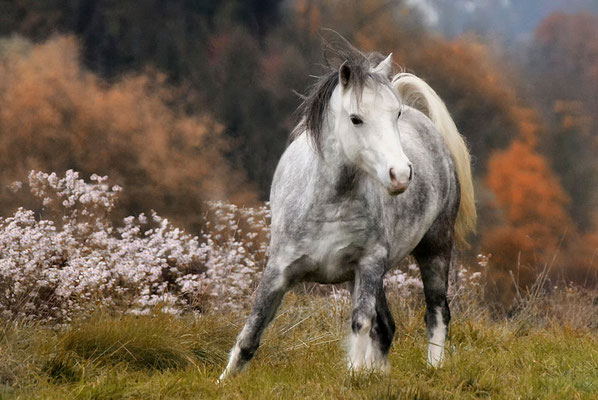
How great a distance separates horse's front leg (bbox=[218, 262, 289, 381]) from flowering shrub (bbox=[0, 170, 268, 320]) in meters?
1.50

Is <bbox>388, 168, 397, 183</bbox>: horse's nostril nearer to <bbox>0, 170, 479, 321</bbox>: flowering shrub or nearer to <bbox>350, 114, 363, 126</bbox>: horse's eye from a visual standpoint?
<bbox>350, 114, 363, 126</bbox>: horse's eye

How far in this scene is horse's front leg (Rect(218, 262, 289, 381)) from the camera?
444 centimetres

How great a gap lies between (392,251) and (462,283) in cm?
302

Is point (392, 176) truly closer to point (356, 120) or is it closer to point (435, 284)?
point (356, 120)

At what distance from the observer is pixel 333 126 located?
4.44 m

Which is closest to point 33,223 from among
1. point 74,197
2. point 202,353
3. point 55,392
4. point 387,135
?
point 74,197

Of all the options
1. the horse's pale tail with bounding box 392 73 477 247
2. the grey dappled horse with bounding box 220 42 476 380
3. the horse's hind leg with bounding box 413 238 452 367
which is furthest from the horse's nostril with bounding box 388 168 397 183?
the horse's pale tail with bounding box 392 73 477 247

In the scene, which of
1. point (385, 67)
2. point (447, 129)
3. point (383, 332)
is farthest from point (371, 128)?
point (447, 129)

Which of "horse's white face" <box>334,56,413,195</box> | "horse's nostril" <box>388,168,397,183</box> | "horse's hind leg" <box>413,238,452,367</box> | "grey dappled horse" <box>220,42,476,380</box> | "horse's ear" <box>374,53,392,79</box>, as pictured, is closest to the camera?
"horse's nostril" <box>388,168,397,183</box>

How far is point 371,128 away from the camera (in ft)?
13.8

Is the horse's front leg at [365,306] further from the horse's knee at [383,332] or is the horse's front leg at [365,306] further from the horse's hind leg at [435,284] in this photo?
the horse's hind leg at [435,284]

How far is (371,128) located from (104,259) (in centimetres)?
344

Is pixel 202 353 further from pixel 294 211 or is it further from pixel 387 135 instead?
pixel 387 135

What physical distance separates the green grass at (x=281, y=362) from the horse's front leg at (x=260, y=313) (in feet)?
0.45
